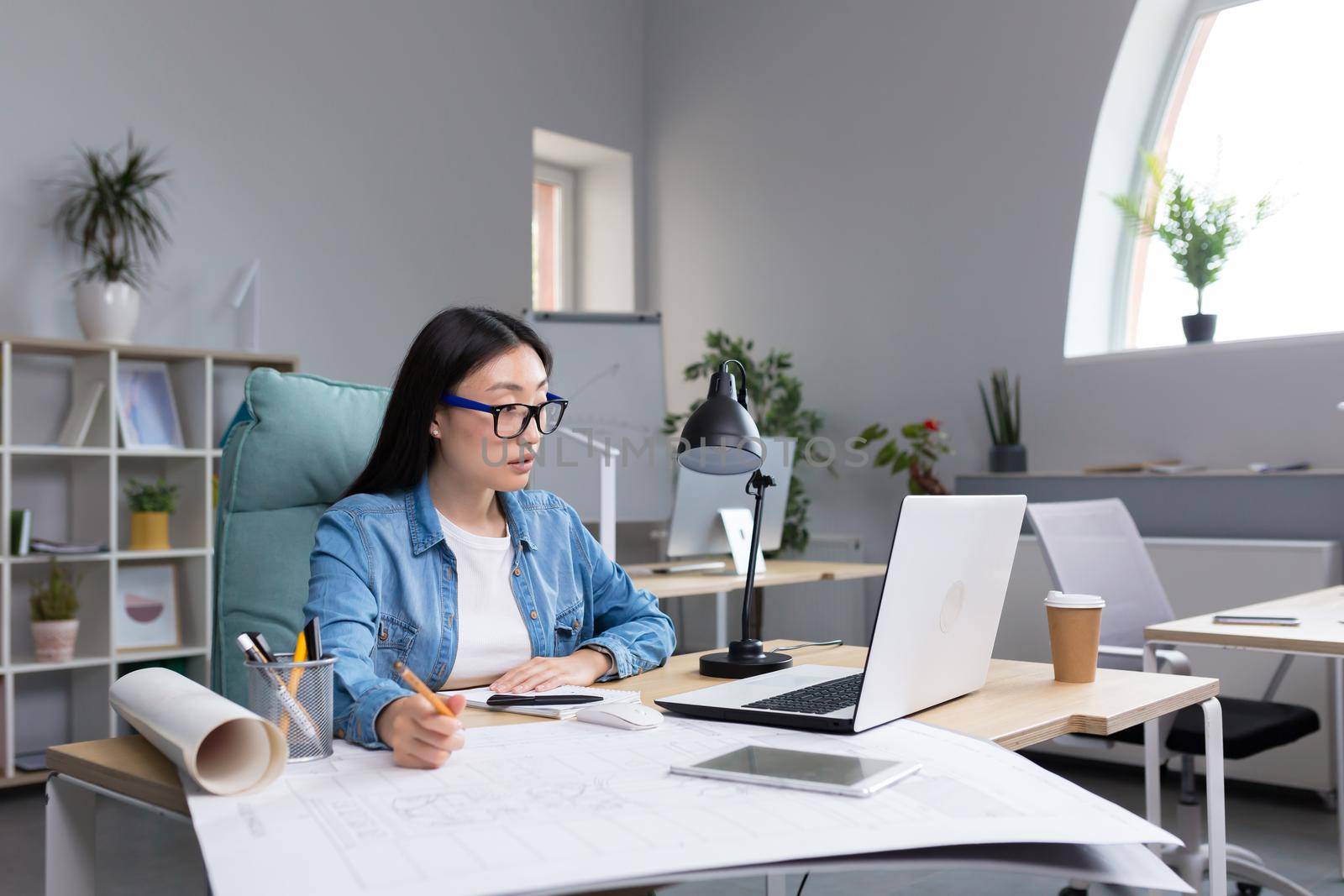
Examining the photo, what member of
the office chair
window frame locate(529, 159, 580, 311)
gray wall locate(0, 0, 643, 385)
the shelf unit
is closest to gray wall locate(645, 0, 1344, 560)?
window frame locate(529, 159, 580, 311)

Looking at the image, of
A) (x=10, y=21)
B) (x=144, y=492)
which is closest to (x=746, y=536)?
(x=144, y=492)

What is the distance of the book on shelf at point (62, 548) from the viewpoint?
11.7 ft

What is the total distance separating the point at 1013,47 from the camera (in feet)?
15.3

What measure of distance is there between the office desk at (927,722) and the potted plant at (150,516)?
2.71 m

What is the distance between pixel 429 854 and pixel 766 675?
0.75 meters

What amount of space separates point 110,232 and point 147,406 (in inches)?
23.9

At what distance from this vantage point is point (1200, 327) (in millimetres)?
4145

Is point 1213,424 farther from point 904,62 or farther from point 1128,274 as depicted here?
point 904,62

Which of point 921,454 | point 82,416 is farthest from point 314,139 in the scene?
point 921,454

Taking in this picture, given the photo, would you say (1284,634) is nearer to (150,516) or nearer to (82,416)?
(150,516)

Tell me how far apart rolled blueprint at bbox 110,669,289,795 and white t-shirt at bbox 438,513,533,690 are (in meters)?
0.56

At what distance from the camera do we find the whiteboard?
206 inches

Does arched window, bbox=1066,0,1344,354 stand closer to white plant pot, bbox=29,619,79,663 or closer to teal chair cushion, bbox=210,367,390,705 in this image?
teal chair cushion, bbox=210,367,390,705

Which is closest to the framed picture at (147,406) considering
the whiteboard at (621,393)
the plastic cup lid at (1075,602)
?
the whiteboard at (621,393)
